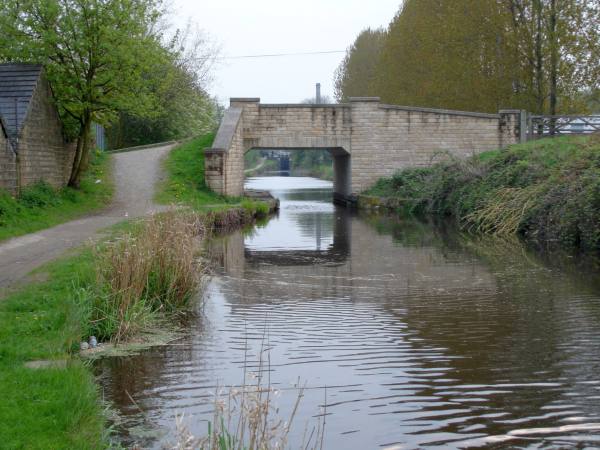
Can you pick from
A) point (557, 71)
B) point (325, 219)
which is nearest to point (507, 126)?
point (557, 71)

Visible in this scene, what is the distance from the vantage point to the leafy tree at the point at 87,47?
19.9 m

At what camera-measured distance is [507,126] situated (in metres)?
32.4

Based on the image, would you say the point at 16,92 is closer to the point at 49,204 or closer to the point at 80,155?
the point at 49,204

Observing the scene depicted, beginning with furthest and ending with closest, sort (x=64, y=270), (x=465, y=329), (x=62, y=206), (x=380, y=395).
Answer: (x=62, y=206) < (x=64, y=270) < (x=465, y=329) < (x=380, y=395)

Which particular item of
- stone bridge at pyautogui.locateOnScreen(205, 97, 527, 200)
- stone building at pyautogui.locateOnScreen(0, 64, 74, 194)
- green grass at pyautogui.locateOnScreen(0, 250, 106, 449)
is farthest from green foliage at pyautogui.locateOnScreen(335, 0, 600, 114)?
green grass at pyautogui.locateOnScreen(0, 250, 106, 449)

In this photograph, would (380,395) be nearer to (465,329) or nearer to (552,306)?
(465,329)

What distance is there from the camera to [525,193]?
20828mm

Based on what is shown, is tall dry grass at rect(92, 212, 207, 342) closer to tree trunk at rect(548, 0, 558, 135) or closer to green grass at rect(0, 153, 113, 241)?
green grass at rect(0, 153, 113, 241)

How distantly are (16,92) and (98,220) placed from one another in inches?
153

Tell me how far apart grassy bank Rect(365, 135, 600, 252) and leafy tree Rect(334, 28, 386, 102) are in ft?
90.9

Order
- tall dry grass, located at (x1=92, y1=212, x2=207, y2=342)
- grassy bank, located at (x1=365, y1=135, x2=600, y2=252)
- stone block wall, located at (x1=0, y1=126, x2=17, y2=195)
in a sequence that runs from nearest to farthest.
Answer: tall dry grass, located at (x1=92, y1=212, x2=207, y2=342) < stone block wall, located at (x1=0, y1=126, x2=17, y2=195) < grassy bank, located at (x1=365, y1=135, x2=600, y2=252)

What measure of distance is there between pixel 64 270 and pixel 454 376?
18.0 feet

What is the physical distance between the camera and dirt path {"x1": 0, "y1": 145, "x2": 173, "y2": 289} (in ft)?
39.4

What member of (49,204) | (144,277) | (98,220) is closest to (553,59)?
(98,220)
